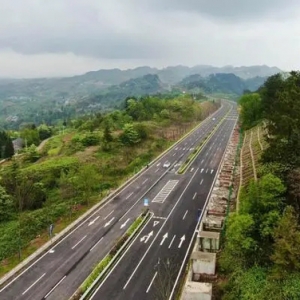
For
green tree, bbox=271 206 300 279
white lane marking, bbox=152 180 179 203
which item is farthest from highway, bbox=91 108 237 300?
green tree, bbox=271 206 300 279

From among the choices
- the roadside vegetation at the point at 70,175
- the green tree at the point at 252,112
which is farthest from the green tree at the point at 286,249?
the green tree at the point at 252,112

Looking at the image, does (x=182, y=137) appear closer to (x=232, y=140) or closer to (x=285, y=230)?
(x=232, y=140)

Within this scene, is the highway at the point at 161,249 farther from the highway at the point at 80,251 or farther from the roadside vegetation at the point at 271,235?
the roadside vegetation at the point at 271,235

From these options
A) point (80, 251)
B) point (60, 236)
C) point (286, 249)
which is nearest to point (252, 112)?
point (60, 236)

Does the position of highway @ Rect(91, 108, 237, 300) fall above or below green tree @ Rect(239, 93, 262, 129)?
below

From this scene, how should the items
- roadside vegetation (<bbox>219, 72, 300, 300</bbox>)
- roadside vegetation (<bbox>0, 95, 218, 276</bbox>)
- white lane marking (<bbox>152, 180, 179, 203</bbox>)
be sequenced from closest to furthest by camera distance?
roadside vegetation (<bbox>219, 72, 300, 300</bbox>) < roadside vegetation (<bbox>0, 95, 218, 276</bbox>) < white lane marking (<bbox>152, 180, 179, 203</bbox>)

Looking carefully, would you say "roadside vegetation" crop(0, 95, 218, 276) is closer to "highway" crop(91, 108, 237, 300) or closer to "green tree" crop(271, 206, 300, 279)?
"highway" crop(91, 108, 237, 300)
